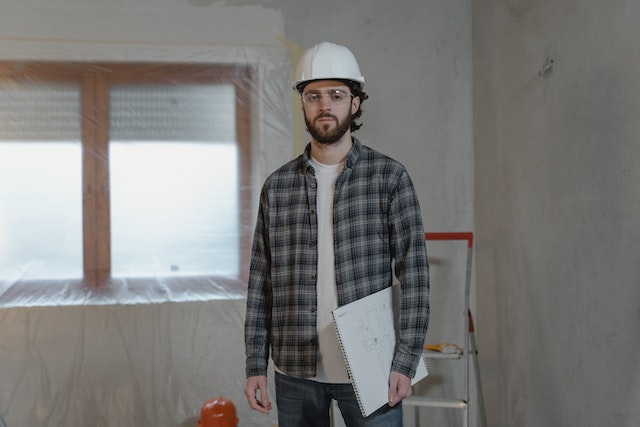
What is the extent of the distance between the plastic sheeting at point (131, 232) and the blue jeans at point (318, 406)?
130 cm

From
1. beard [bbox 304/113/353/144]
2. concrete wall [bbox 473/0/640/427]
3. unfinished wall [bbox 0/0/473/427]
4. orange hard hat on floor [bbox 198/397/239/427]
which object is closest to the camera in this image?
beard [bbox 304/113/353/144]

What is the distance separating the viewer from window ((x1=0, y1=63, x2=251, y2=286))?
2713 millimetres

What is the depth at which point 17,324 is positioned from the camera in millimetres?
2672

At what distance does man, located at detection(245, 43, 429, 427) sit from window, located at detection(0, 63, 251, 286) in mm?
1274

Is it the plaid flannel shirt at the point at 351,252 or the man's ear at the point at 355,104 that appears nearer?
the plaid flannel shirt at the point at 351,252

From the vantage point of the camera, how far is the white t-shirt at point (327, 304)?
145 centimetres

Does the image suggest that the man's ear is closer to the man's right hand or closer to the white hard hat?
the white hard hat

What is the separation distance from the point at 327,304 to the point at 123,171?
1.59 metres

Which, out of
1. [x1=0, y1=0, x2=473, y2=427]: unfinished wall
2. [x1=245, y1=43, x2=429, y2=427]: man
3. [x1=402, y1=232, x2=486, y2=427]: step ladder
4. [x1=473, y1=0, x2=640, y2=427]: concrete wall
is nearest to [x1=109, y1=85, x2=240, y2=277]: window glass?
[x1=0, y1=0, x2=473, y2=427]: unfinished wall

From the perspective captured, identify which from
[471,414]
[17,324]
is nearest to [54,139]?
[17,324]

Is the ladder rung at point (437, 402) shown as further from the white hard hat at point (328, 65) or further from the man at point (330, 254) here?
the white hard hat at point (328, 65)

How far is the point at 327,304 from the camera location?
4.83ft

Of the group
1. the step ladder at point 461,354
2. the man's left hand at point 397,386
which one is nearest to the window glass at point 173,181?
the step ladder at point 461,354

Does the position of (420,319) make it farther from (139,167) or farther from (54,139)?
(54,139)
